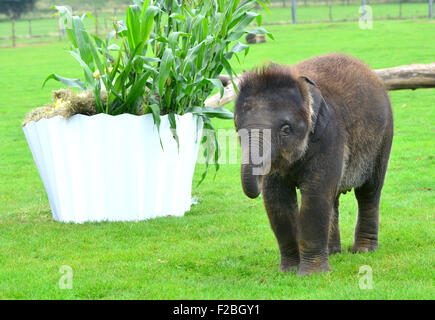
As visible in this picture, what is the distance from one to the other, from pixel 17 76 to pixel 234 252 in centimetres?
2369

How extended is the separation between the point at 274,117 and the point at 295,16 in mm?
46894

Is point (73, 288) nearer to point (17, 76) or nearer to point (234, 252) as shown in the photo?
point (234, 252)

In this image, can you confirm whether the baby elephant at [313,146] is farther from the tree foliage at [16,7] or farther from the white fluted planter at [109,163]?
the tree foliage at [16,7]

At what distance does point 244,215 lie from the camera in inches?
326

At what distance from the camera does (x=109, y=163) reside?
25.1 feet

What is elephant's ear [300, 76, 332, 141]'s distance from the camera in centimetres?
530

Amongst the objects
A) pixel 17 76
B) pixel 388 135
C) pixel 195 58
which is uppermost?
pixel 195 58

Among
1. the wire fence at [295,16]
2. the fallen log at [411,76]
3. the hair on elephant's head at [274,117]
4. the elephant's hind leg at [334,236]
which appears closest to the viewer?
the hair on elephant's head at [274,117]

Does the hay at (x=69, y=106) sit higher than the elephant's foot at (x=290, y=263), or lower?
higher

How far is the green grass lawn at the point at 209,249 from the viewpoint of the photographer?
5.27 m

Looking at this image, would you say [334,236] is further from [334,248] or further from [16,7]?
[16,7]

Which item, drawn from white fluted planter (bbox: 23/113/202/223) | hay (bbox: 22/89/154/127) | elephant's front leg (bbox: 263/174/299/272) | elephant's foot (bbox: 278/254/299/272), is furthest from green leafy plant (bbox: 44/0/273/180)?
elephant's foot (bbox: 278/254/299/272)

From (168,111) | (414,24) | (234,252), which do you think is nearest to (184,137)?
(168,111)

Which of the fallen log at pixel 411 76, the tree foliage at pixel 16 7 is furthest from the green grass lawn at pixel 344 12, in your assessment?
the fallen log at pixel 411 76
